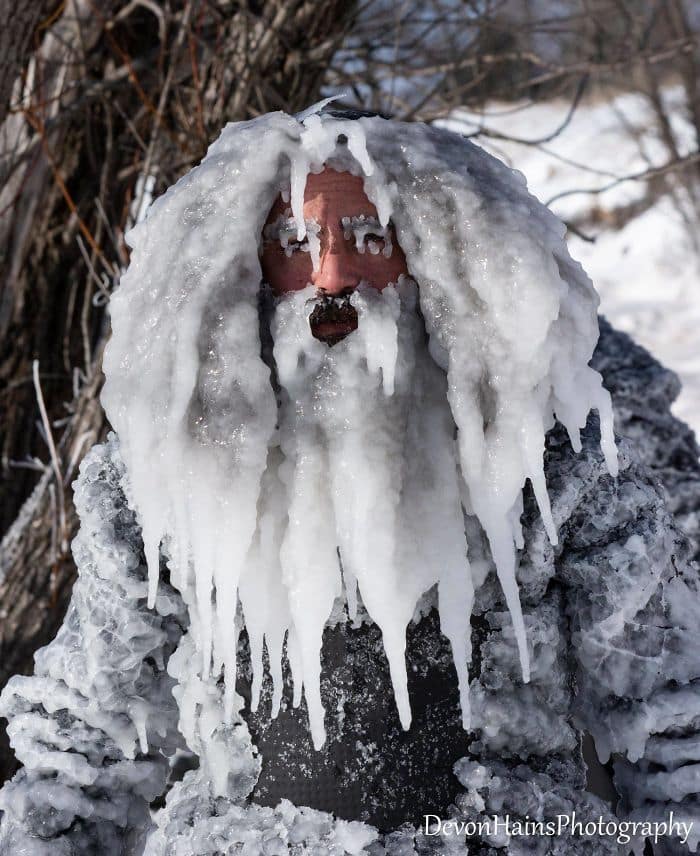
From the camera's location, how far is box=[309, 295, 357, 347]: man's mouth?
118cm

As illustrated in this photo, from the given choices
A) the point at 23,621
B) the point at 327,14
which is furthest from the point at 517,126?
the point at 23,621

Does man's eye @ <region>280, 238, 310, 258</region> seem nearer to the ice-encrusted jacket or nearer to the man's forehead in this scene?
the man's forehead

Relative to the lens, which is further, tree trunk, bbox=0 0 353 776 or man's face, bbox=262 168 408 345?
tree trunk, bbox=0 0 353 776

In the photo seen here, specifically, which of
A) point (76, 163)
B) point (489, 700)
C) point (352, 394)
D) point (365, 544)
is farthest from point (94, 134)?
point (489, 700)

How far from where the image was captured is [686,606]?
1.31m

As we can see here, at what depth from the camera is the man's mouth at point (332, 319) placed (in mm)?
1185

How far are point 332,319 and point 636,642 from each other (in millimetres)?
645

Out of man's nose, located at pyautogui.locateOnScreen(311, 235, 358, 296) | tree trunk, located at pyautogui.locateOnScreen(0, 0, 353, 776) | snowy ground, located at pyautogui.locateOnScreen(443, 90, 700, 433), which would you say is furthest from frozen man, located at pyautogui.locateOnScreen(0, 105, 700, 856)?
snowy ground, located at pyautogui.locateOnScreen(443, 90, 700, 433)

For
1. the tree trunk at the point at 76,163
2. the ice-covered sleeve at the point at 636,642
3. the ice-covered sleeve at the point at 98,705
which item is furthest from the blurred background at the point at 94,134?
the ice-covered sleeve at the point at 636,642

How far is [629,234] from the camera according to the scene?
9695mm

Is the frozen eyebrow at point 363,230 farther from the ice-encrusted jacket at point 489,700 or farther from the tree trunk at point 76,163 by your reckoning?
the tree trunk at point 76,163

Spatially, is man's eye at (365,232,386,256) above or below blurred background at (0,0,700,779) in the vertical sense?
below

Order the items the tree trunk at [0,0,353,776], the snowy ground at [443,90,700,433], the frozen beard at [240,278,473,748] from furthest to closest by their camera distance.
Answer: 1. the snowy ground at [443,90,700,433]
2. the tree trunk at [0,0,353,776]
3. the frozen beard at [240,278,473,748]

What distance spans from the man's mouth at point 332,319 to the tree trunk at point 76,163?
1131 mm
